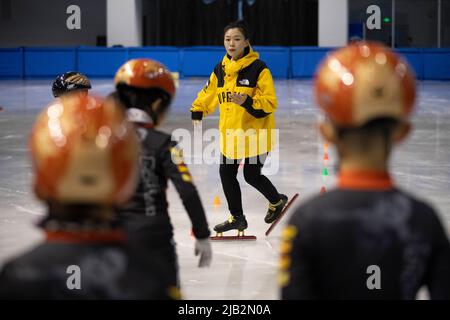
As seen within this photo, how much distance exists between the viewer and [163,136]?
177 inches

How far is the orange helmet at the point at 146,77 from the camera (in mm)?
4422

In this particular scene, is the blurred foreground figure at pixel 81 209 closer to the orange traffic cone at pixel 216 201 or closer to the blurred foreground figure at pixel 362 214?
the blurred foreground figure at pixel 362 214

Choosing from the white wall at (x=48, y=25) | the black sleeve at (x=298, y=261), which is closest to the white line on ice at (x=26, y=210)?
the black sleeve at (x=298, y=261)

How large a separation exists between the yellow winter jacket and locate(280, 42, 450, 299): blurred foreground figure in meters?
5.74

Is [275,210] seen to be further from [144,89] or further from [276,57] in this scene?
[276,57]

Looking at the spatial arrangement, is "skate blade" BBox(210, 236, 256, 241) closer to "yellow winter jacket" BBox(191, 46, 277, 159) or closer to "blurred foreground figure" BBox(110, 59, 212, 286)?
"yellow winter jacket" BBox(191, 46, 277, 159)

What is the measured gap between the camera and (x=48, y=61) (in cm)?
3180

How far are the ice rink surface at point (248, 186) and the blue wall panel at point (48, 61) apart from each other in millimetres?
8459

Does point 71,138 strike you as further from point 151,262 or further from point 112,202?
point 151,262
